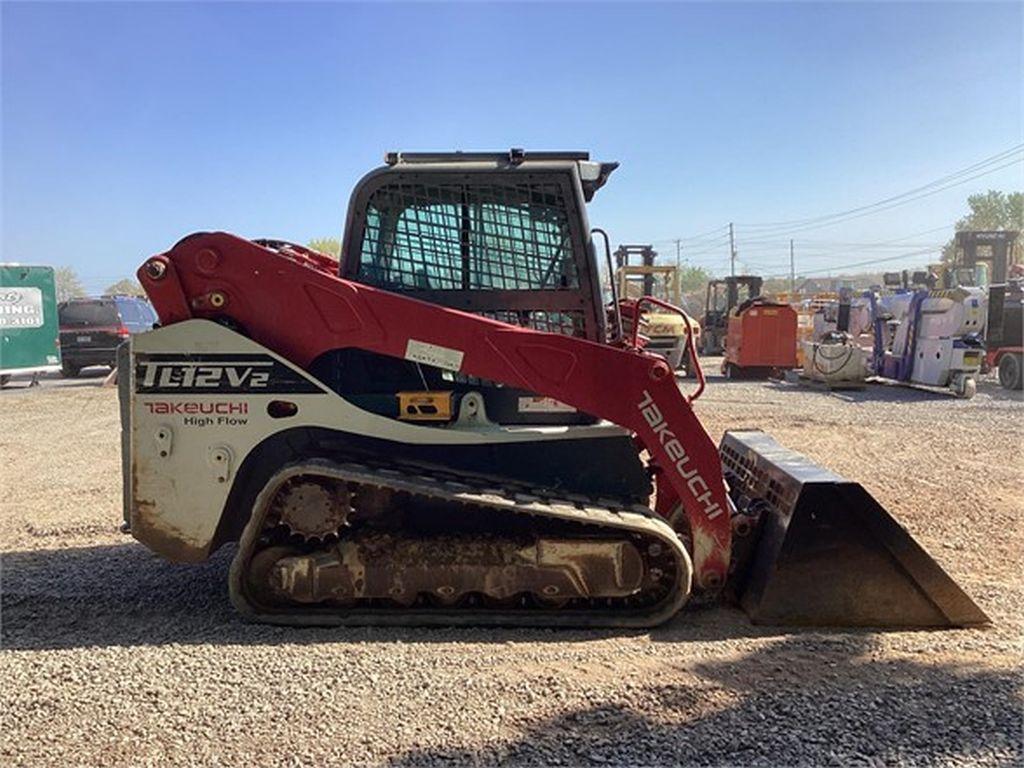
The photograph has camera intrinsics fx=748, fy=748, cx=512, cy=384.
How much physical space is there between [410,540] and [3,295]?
1742 centimetres

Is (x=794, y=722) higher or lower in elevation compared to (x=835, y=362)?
lower

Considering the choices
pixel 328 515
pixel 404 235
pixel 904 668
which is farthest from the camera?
pixel 404 235

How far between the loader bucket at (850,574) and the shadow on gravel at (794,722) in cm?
Result: 49

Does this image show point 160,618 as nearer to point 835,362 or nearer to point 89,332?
point 835,362

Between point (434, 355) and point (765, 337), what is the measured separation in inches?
648

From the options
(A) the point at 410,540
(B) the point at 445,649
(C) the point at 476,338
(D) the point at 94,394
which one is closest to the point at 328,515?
(A) the point at 410,540

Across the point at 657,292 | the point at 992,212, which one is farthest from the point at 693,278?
the point at 657,292

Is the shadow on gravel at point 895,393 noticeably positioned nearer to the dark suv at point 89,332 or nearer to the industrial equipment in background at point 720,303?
the industrial equipment in background at point 720,303

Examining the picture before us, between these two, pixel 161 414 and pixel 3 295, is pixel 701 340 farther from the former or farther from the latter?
pixel 161 414

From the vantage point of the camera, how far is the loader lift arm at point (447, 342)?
3.88 metres

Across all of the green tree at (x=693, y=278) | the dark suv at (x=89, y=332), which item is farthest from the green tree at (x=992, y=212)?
the dark suv at (x=89, y=332)

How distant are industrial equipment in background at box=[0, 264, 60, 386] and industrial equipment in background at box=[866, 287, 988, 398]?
62.9 ft

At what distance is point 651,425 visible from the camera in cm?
395

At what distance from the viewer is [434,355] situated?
12.8 feet
